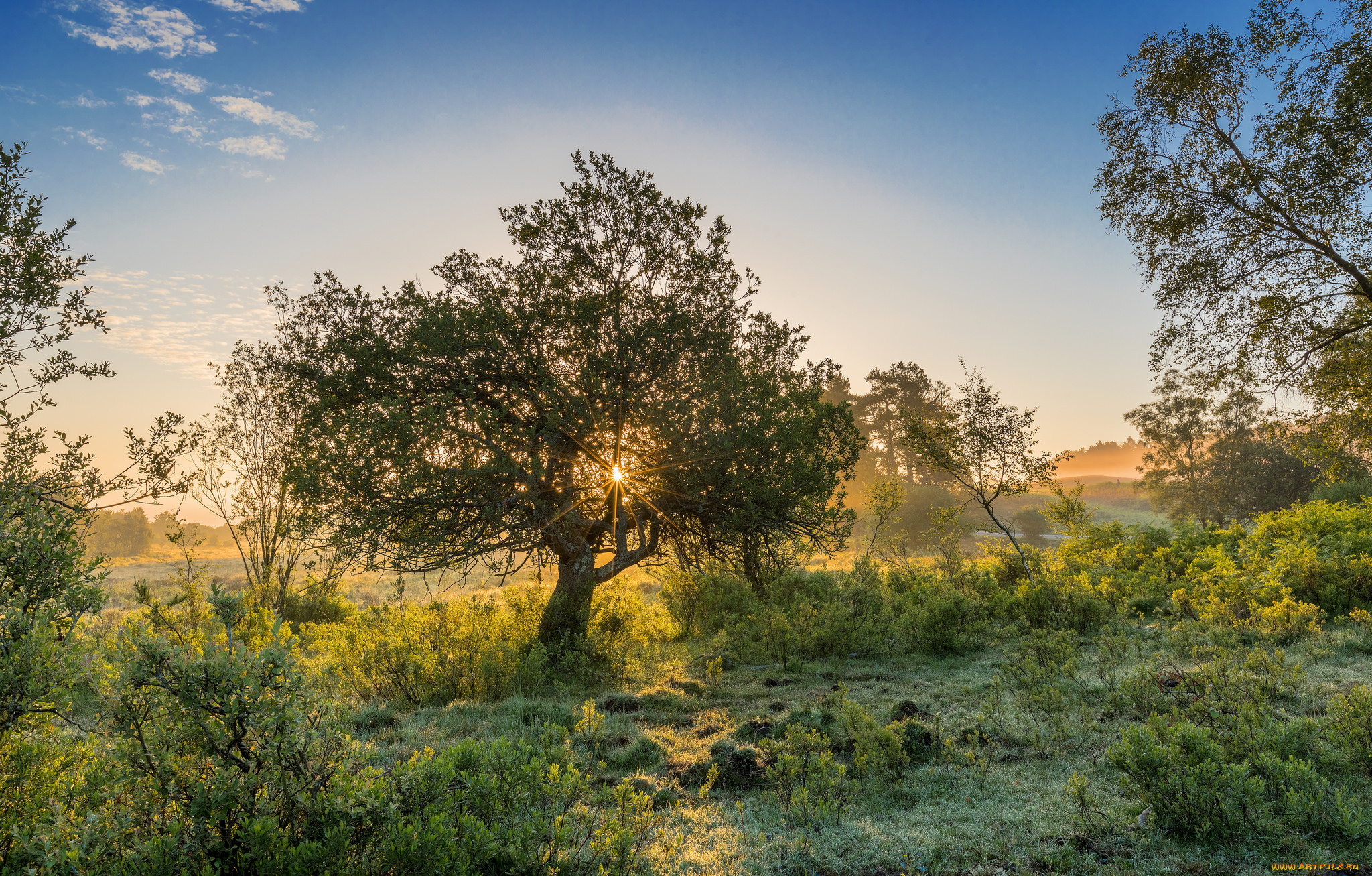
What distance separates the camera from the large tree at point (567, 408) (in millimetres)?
9016

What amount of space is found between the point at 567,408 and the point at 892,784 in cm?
671

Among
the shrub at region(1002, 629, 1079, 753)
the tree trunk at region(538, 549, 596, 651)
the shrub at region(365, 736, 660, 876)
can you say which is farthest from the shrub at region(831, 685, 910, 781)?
the tree trunk at region(538, 549, 596, 651)

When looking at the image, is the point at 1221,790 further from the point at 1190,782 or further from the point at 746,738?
the point at 746,738

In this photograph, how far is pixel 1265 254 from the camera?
12.7 m

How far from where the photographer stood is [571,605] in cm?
1098

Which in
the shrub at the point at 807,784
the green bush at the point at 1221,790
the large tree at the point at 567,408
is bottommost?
the shrub at the point at 807,784

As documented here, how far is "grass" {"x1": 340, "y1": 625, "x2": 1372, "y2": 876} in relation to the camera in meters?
4.18

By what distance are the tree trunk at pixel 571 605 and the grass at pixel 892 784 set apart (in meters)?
1.50

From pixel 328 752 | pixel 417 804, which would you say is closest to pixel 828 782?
pixel 417 804

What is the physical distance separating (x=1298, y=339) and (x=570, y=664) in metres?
16.9

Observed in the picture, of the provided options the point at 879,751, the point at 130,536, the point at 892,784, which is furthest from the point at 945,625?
the point at 130,536

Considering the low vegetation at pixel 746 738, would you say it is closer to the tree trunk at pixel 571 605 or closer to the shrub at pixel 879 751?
the shrub at pixel 879 751

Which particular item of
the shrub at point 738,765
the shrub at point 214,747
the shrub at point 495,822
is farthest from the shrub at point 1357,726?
the shrub at point 214,747

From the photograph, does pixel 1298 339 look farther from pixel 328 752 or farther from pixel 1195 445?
pixel 1195 445
